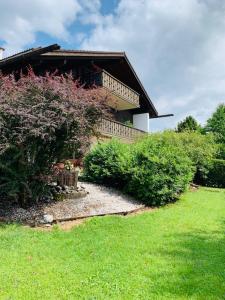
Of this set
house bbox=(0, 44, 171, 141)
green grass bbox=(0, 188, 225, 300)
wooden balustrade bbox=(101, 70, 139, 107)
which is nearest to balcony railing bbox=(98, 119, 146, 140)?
house bbox=(0, 44, 171, 141)

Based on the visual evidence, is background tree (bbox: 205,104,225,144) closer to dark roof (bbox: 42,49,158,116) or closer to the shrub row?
dark roof (bbox: 42,49,158,116)

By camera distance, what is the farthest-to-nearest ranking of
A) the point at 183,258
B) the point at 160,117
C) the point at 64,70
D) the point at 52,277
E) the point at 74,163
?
the point at 160,117
the point at 64,70
the point at 74,163
the point at 183,258
the point at 52,277

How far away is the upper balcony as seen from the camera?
62.2 feet

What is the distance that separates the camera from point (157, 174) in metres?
12.3

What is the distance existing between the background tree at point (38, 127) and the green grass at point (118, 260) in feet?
5.79

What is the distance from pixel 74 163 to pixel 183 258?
601cm

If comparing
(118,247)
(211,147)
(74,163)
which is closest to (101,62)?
(211,147)

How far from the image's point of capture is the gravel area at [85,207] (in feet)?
32.3

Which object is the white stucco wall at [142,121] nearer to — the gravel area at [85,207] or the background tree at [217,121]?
the gravel area at [85,207]

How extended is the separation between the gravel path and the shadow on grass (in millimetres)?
2886

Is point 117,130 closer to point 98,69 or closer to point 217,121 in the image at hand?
point 98,69

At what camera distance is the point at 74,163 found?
12094 mm

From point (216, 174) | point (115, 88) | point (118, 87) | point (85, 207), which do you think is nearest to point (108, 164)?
point (85, 207)

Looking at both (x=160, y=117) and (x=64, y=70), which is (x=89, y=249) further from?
(x=160, y=117)
